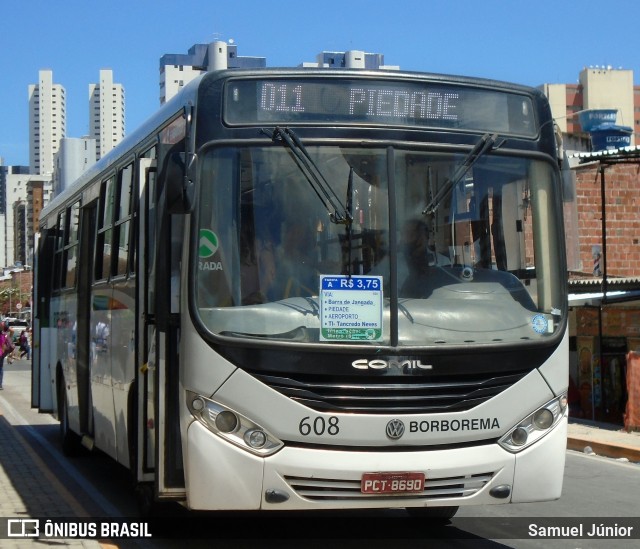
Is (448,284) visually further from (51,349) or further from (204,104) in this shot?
(51,349)

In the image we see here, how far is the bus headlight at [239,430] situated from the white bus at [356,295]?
1 cm

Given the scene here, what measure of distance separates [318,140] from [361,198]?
48cm

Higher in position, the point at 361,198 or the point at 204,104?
the point at 204,104

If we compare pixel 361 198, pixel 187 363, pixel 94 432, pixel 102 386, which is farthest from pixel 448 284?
pixel 94 432

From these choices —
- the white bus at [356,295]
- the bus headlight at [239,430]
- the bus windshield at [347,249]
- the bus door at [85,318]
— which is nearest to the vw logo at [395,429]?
the white bus at [356,295]

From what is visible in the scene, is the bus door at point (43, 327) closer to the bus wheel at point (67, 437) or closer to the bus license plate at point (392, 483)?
the bus wheel at point (67, 437)

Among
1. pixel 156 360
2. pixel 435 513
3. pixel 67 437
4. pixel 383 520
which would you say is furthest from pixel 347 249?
pixel 67 437

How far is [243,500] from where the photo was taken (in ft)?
21.5

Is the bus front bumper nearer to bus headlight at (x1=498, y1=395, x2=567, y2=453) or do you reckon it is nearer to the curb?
bus headlight at (x1=498, y1=395, x2=567, y2=453)

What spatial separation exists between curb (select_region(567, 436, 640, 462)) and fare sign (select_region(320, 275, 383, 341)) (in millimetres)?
8267

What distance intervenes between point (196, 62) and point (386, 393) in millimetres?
106836

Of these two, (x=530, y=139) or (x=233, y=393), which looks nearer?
(x=233, y=393)

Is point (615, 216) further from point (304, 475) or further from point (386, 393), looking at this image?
point (304, 475)

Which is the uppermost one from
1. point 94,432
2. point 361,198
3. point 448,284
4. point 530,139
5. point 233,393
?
point 530,139
